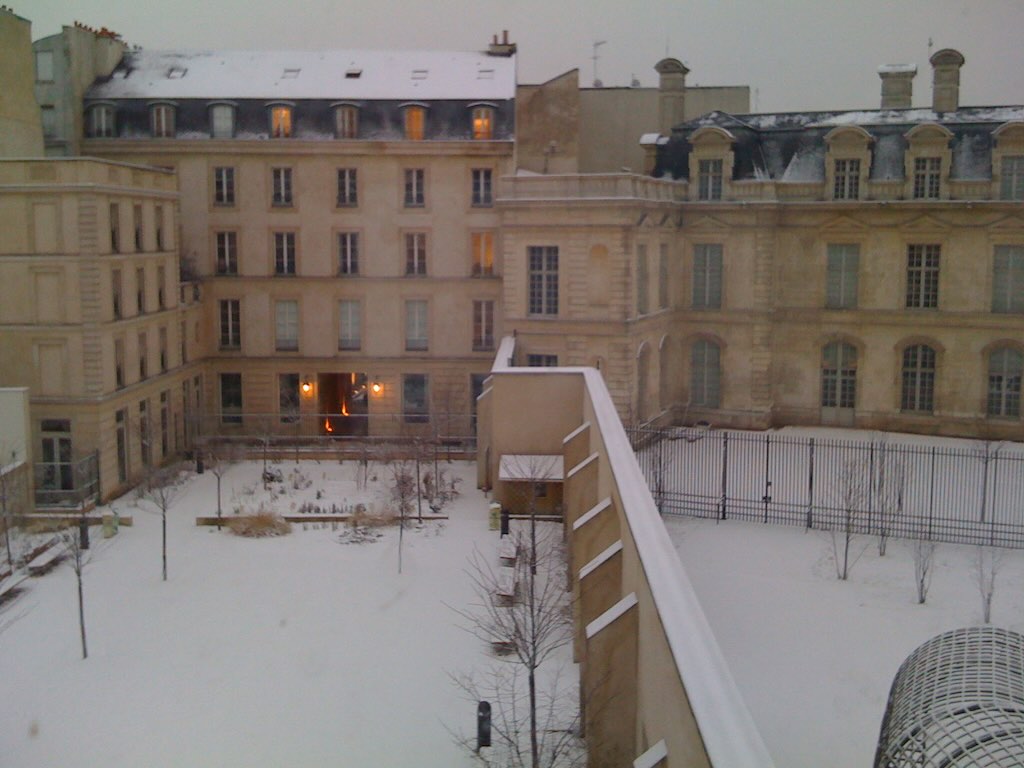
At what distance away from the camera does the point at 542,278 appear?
34656mm

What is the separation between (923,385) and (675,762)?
1189 inches

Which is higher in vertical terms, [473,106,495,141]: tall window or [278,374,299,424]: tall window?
[473,106,495,141]: tall window

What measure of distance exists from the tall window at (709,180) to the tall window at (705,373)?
4.84 m

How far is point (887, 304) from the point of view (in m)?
37.8

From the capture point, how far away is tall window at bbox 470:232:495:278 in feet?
133

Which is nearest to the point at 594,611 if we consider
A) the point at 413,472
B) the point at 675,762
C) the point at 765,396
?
the point at 675,762

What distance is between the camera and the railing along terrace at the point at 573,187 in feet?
111

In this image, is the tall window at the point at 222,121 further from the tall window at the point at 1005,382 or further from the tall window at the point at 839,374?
the tall window at the point at 1005,382

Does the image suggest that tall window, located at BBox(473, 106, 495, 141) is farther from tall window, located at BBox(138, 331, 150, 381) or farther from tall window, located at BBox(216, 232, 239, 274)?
tall window, located at BBox(138, 331, 150, 381)

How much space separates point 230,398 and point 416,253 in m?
8.25

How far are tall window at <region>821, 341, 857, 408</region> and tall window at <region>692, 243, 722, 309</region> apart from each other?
157 inches

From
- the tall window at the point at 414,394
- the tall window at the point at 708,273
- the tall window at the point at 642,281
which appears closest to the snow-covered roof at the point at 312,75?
the tall window at the point at 708,273

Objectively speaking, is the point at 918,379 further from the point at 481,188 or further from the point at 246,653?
the point at 246,653

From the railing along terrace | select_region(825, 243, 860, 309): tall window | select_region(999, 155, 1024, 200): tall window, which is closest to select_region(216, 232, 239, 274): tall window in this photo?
the railing along terrace
